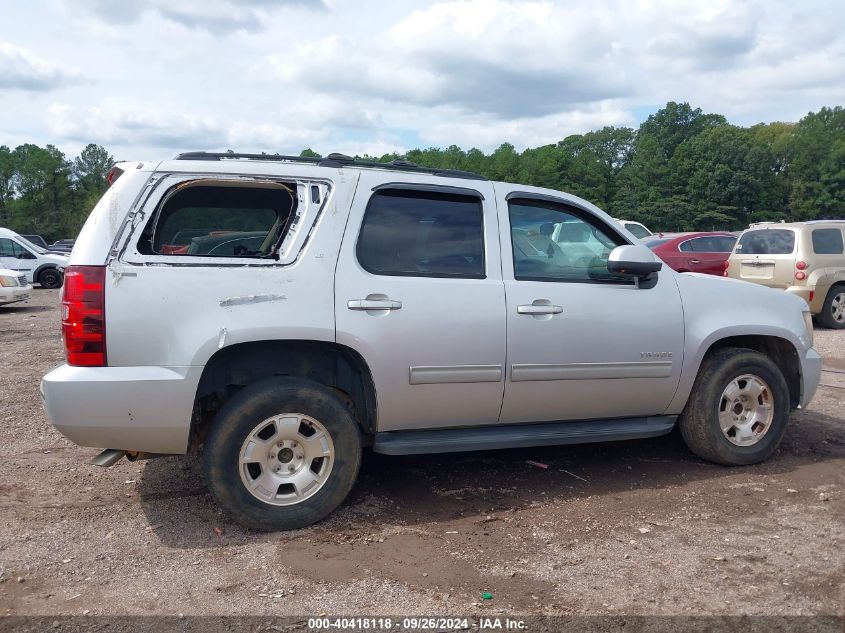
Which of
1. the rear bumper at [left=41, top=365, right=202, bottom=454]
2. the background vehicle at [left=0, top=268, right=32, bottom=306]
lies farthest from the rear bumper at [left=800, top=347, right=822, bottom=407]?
the background vehicle at [left=0, top=268, right=32, bottom=306]

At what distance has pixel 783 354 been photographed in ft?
17.4

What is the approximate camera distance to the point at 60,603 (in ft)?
10.5

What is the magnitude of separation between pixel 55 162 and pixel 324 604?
3800 inches

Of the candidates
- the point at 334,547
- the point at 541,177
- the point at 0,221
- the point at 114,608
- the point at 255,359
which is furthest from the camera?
the point at 0,221

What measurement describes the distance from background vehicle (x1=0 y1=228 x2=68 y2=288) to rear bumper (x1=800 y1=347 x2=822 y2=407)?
21.2 meters

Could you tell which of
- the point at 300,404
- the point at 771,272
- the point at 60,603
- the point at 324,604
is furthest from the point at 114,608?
the point at 771,272

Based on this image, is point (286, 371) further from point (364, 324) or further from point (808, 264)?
point (808, 264)

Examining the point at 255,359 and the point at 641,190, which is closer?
the point at 255,359

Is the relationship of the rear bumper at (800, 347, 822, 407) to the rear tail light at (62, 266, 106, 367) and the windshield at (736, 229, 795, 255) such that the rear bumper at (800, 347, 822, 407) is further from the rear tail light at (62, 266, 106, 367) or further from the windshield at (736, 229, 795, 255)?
the windshield at (736, 229, 795, 255)

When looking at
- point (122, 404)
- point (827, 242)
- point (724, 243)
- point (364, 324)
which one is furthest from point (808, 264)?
point (122, 404)

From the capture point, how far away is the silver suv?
3.70 meters

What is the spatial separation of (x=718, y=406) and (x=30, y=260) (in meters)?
22.0

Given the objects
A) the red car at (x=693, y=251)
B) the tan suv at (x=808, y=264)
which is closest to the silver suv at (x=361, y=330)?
the tan suv at (x=808, y=264)

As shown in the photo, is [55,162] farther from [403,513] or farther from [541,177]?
[403,513]
